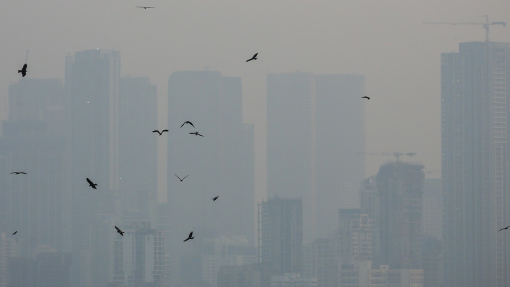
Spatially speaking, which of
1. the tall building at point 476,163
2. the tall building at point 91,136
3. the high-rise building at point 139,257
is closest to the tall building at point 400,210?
the tall building at point 476,163

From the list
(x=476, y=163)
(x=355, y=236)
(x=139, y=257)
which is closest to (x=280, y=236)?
(x=355, y=236)

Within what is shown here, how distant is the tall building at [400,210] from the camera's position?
30531 millimetres

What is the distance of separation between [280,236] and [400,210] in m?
4.54

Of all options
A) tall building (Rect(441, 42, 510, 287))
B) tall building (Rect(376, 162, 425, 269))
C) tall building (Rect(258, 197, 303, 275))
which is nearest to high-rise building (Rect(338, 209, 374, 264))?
tall building (Rect(376, 162, 425, 269))

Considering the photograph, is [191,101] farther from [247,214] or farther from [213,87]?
[247,214]

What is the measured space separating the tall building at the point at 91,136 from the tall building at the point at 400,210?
33.0 ft

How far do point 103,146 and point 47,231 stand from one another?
5.62m

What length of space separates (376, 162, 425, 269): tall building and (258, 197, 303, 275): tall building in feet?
9.65

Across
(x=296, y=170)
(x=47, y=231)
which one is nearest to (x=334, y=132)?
(x=296, y=170)

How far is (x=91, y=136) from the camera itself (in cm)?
3722

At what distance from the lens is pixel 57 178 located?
3472 centimetres

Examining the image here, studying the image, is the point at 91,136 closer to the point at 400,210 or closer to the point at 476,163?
the point at 400,210

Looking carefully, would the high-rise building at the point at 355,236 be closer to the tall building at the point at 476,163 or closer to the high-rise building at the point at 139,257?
the tall building at the point at 476,163

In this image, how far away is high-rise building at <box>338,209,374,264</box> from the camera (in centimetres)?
3014
